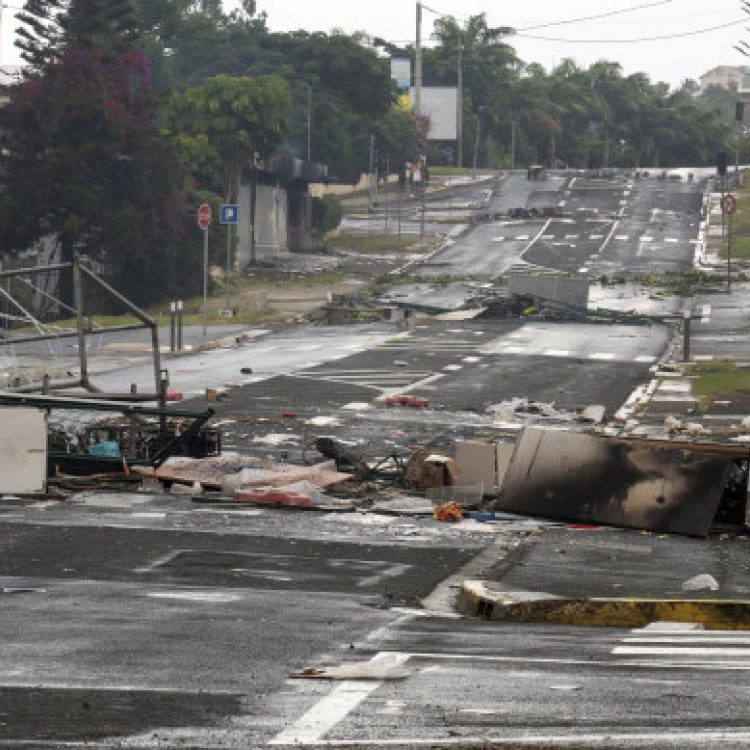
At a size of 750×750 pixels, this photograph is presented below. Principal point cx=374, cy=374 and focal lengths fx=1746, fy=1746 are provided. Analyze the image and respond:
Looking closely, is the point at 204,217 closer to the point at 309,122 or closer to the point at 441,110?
the point at 309,122

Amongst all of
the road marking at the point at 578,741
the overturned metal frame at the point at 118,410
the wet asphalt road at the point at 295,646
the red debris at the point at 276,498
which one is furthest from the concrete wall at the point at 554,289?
the road marking at the point at 578,741

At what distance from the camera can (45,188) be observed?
75.8 m

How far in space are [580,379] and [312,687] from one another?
34.0 meters

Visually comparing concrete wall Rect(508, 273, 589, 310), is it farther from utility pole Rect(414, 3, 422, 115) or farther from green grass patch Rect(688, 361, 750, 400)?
utility pole Rect(414, 3, 422, 115)

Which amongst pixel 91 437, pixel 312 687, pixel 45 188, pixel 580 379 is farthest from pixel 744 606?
pixel 45 188

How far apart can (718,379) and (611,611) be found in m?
29.1

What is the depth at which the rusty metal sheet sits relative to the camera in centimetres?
2128

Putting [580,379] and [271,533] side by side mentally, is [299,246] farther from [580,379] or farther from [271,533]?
[271,533]

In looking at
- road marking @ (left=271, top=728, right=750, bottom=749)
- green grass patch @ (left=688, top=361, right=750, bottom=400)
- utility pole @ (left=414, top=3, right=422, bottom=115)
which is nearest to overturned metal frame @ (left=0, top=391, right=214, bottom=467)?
road marking @ (left=271, top=728, right=750, bottom=749)

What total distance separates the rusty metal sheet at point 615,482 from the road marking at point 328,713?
33.8ft

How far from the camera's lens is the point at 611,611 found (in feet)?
49.0

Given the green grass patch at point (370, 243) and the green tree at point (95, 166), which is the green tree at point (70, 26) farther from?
the green grass patch at point (370, 243)

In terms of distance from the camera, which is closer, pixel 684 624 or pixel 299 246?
pixel 684 624

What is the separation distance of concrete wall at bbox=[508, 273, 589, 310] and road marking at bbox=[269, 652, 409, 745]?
5468 centimetres
